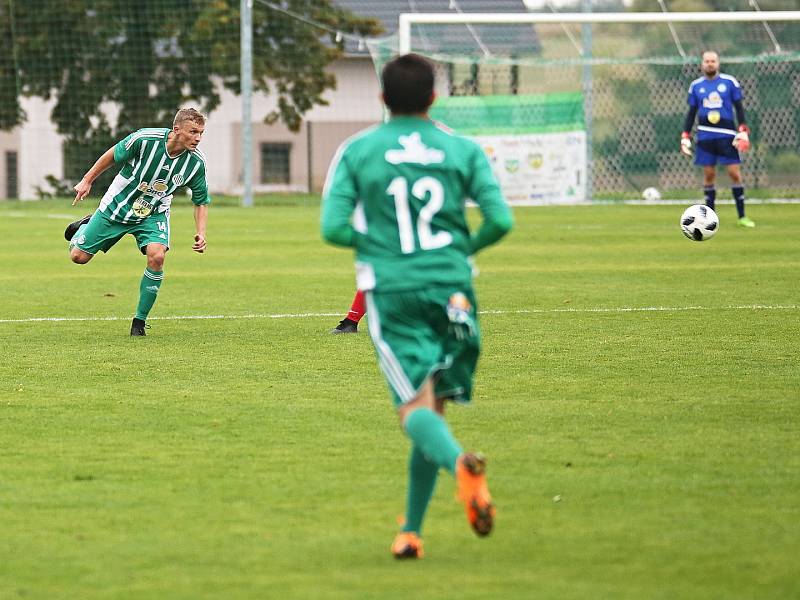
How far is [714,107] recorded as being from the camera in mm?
21641

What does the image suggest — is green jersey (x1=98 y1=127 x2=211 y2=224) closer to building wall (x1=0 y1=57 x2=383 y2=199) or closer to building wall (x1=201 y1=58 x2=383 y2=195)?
building wall (x1=0 y1=57 x2=383 y2=199)

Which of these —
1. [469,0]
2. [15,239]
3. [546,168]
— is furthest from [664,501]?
[469,0]

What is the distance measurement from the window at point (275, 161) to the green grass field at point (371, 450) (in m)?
33.9

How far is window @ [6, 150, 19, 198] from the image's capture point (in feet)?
157

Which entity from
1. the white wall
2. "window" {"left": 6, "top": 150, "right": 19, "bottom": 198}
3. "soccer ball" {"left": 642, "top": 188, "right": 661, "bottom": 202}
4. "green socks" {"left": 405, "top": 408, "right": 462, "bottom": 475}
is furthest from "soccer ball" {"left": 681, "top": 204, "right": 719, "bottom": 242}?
"window" {"left": 6, "top": 150, "right": 19, "bottom": 198}

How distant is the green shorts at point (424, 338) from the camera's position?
484cm

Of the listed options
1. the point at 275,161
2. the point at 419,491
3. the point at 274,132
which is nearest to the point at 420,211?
the point at 419,491

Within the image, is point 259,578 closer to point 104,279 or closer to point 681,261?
point 104,279

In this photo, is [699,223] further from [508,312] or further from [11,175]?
[11,175]

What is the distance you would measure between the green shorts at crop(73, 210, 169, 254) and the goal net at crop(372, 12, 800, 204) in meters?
16.1

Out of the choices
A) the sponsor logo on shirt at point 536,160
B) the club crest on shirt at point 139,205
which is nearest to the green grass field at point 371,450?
the club crest on shirt at point 139,205

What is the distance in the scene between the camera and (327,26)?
123 ft

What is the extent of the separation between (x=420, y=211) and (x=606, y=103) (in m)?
27.1

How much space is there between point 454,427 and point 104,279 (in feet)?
30.4
